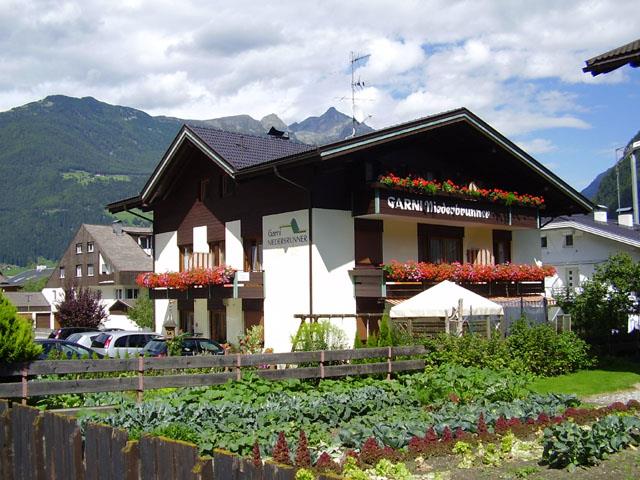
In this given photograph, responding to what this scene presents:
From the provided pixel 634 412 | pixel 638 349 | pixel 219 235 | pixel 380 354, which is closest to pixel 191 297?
pixel 219 235

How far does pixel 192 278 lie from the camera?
26.9m

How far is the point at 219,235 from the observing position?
28328mm

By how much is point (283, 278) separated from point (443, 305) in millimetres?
5783

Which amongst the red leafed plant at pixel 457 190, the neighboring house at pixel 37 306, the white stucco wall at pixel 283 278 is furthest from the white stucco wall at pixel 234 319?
the neighboring house at pixel 37 306

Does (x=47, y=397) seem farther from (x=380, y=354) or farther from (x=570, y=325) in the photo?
(x=570, y=325)

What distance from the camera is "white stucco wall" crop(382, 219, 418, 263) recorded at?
25856 mm

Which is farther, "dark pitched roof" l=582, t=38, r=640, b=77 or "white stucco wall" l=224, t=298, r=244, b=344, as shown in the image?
"white stucco wall" l=224, t=298, r=244, b=344

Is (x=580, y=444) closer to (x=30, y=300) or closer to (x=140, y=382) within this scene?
(x=140, y=382)

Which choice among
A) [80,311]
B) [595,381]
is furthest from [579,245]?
[80,311]

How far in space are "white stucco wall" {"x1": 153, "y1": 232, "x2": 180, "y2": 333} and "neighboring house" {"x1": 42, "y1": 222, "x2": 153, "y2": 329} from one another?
27.7 m

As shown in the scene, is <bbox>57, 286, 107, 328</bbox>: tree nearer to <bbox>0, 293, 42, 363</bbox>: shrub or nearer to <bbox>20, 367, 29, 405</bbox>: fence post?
<bbox>0, 293, 42, 363</bbox>: shrub

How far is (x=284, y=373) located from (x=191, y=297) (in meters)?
12.0

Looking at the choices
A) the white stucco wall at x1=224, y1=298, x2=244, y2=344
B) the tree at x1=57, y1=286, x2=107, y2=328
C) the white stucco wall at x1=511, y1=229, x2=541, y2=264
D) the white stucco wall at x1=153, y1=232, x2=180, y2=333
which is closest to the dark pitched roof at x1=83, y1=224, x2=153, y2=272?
the tree at x1=57, y1=286, x2=107, y2=328

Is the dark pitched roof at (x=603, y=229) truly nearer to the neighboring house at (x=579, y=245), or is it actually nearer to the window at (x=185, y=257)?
the neighboring house at (x=579, y=245)
